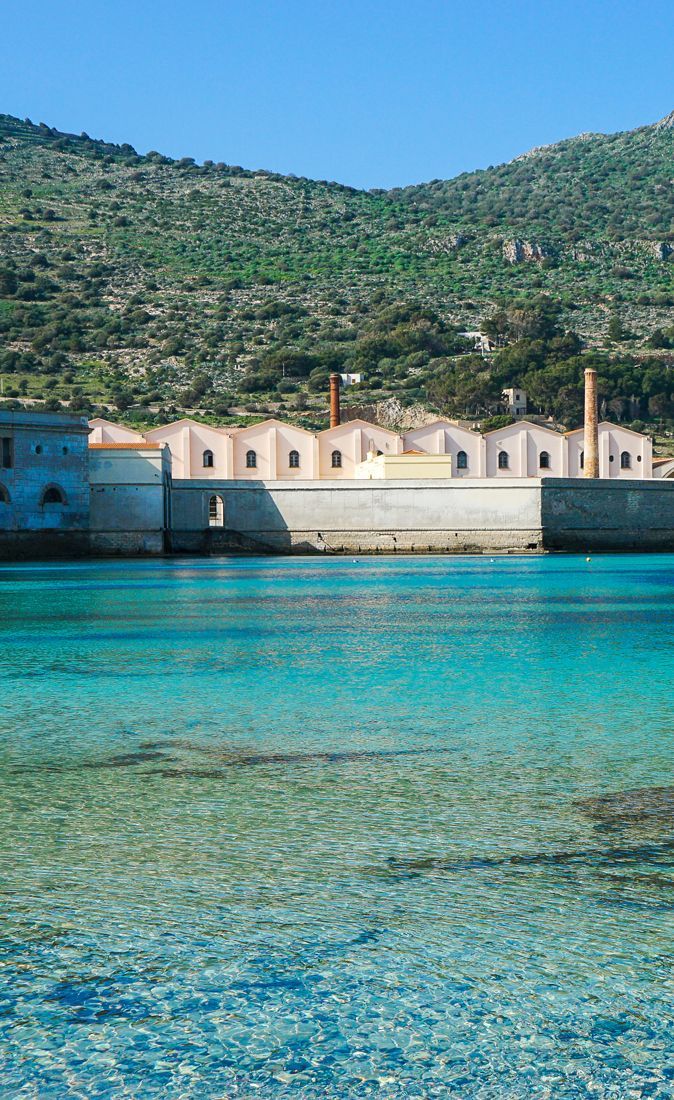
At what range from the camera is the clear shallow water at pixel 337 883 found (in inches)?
137

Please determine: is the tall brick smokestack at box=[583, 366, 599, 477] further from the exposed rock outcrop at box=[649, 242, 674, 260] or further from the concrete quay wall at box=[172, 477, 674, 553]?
the exposed rock outcrop at box=[649, 242, 674, 260]

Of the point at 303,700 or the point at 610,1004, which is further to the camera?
the point at 303,700

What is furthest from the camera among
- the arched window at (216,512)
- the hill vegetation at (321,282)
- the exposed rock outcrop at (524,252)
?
the exposed rock outcrop at (524,252)

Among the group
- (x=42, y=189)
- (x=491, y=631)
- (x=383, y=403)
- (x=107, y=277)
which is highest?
(x=42, y=189)

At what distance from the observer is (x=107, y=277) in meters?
87.9

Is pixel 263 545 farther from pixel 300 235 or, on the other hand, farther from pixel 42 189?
pixel 42 189

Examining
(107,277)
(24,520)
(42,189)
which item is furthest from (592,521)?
(42,189)

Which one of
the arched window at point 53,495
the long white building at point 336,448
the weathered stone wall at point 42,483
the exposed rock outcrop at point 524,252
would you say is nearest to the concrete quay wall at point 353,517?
the weathered stone wall at point 42,483

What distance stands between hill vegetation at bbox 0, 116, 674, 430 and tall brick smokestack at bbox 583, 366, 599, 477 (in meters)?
15.1

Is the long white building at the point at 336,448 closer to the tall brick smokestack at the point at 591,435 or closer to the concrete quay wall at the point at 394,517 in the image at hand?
the tall brick smokestack at the point at 591,435

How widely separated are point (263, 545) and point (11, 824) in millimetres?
37184

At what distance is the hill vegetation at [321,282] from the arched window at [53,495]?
72.2ft

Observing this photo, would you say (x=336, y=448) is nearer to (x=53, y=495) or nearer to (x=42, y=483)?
(x=53, y=495)

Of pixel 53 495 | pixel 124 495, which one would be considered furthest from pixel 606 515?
pixel 53 495
